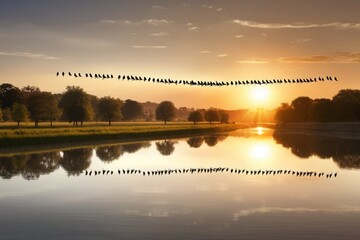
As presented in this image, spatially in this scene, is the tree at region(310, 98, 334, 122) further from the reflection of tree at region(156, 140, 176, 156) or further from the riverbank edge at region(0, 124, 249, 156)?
the reflection of tree at region(156, 140, 176, 156)

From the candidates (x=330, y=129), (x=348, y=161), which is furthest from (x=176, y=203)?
(x=330, y=129)

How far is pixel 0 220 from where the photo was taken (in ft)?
53.8

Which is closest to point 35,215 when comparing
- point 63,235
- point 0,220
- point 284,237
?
point 0,220

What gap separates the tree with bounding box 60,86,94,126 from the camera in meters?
129

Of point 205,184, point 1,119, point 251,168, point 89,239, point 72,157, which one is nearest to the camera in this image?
point 89,239

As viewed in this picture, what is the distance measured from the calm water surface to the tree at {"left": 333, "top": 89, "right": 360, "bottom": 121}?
5213 inches

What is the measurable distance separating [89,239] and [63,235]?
3.43ft

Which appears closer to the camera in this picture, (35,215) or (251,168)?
(35,215)

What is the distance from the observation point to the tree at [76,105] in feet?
422

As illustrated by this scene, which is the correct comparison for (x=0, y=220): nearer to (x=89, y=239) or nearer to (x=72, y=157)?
(x=89, y=239)

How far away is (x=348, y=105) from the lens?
16125 cm

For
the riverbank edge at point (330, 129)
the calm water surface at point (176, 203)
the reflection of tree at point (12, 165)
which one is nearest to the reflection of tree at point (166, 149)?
the calm water surface at point (176, 203)

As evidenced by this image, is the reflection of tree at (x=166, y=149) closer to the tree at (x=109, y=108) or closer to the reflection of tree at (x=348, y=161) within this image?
the reflection of tree at (x=348, y=161)

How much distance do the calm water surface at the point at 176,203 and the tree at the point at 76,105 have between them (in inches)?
3716
